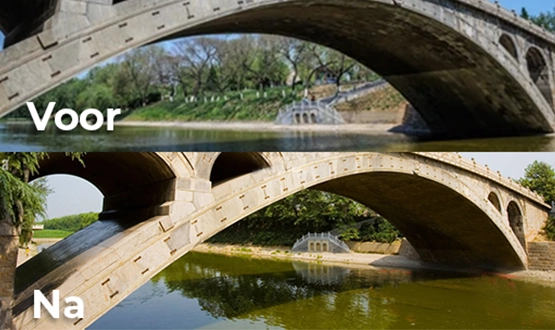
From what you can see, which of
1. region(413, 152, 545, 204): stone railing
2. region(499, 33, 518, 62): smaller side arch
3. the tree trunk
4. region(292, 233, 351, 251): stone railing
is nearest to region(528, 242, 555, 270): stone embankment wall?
region(413, 152, 545, 204): stone railing

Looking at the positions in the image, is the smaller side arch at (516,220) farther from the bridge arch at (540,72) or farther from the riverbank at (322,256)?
the bridge arch at (540,72)

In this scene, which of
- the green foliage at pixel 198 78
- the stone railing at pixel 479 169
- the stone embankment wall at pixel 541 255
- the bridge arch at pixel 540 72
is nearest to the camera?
the green foliage at pixel 198 78

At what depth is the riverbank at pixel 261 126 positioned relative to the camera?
26.0 feet

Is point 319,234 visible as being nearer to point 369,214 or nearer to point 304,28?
point 369,214

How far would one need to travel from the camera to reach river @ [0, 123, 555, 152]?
6.07 meters

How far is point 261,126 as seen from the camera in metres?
10.3

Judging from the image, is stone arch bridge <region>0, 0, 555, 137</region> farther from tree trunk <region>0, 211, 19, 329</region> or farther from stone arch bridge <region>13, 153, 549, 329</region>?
stone arch bridge <region>13, 153, 549, 329</region>

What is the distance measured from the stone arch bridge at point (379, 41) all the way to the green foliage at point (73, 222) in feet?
10.1

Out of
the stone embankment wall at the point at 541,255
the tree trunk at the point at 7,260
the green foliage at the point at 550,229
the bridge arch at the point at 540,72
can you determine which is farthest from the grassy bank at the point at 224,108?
the green foliage at the point at 550,229

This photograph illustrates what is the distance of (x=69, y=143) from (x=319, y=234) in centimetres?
1786

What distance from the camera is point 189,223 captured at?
291 inches

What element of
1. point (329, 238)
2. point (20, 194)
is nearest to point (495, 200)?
point (329, 238)

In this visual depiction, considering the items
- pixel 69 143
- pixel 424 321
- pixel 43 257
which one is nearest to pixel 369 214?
pixel 424 321

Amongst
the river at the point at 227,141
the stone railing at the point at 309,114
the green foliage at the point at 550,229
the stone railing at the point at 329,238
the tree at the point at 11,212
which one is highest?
the stone railing at the point at 309,114
